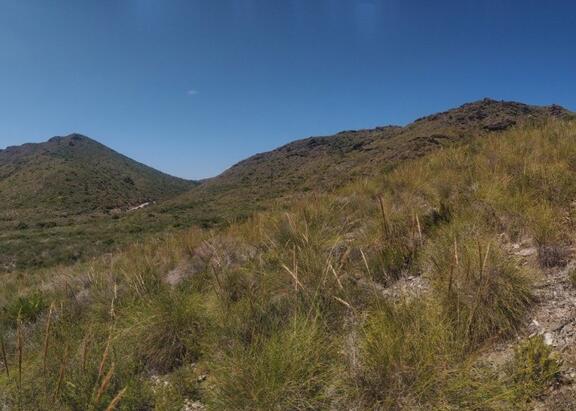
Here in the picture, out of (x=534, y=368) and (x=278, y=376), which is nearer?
(x=534, y=368)

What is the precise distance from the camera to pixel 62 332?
11.0ft

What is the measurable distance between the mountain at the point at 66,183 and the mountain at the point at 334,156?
18959 mm

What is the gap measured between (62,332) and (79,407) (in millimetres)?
1209

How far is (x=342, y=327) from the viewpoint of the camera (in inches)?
109

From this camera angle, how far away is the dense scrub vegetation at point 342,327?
6.70 ft

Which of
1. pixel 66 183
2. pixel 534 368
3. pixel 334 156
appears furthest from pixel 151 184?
pixel 534 368

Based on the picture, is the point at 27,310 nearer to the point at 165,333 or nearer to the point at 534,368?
the point at 165,333

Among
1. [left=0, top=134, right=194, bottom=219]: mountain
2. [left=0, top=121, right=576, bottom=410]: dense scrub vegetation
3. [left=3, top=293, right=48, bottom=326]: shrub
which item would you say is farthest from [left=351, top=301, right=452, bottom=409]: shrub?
[left=0, top=134, right=194, bottom=219]: mountain

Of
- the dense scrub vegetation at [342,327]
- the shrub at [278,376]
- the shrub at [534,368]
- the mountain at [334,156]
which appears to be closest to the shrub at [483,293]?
the dense scrub vegetation at [342,327]

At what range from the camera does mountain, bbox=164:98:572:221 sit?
37438 mm

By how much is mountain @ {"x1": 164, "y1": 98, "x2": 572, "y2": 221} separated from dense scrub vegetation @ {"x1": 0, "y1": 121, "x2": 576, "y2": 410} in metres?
8.50

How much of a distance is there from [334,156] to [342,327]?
81.0 meters

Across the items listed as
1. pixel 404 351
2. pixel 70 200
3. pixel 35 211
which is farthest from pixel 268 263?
pixel 70 200

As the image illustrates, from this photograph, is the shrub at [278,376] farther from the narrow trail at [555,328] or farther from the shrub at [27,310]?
the shrub at [27,310]
